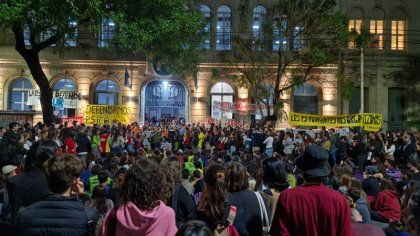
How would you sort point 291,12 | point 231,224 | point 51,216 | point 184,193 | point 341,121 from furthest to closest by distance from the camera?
point 291,12, point 341,121, point 184,193, point 231,224, point 51,216

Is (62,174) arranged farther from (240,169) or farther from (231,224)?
(240,169)

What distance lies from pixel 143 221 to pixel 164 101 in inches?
1167

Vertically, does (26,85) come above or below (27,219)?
above

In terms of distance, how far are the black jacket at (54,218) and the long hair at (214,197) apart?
109 centimetres

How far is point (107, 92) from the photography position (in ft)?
109

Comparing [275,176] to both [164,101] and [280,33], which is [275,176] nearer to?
[280,33]

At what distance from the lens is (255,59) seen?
30500mm

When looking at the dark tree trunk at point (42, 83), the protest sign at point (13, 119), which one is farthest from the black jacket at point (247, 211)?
the protest sign at point (13, 119)

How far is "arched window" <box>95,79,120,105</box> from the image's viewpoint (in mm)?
33344

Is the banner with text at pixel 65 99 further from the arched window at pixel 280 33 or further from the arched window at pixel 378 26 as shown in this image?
the arched window at pixel 378 26

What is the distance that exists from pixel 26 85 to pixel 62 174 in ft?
103

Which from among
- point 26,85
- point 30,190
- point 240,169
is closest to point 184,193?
point 240,169

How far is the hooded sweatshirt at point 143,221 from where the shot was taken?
3676 mm

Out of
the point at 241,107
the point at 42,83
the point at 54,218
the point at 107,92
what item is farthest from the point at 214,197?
the point at 107,92
